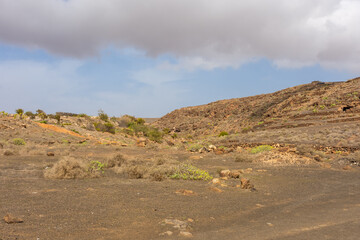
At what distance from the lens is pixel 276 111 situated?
171ft

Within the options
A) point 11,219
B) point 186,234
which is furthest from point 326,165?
point 11,219

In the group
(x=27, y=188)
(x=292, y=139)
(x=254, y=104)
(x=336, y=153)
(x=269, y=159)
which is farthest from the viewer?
(x=254, y=104)

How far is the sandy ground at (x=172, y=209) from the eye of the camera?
16.0 ft

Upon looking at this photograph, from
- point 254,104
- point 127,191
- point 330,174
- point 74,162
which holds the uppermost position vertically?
point 254,104

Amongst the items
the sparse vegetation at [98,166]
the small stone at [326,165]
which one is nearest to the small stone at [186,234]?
the sparse vegetation at [98,166]

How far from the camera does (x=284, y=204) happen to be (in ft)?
24.0

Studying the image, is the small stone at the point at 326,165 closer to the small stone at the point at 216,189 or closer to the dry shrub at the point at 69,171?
the small stone at the point at 216,189

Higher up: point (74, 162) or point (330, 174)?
point (74, 162)

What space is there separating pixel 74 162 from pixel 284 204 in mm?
7215

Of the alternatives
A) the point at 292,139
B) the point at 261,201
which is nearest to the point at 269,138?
the point at 292,139

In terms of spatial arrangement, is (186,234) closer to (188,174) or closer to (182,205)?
(182,205)

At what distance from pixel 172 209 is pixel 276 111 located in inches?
1938

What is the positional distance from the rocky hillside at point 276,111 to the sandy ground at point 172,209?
29919mm

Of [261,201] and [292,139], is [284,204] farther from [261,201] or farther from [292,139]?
[292,139]
